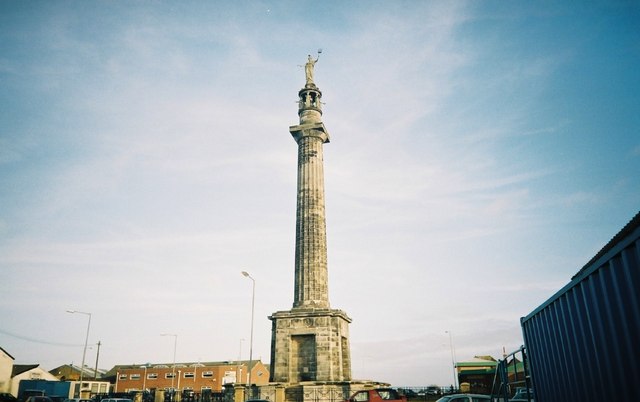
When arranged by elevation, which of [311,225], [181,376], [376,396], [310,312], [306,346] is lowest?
[181,376]

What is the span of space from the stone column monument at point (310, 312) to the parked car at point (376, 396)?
8.37 m

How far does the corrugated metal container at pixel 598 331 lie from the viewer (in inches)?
189

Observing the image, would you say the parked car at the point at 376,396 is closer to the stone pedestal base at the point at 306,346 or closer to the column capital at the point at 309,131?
the stone pedestal base at the point at 306,346

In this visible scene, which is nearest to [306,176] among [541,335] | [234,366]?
[541,335]

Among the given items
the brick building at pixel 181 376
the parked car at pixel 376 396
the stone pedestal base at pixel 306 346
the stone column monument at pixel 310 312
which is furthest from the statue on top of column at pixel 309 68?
the brick building at pixel 181 376

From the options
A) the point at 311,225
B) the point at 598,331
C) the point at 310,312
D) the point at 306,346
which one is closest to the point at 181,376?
the point at 306,346

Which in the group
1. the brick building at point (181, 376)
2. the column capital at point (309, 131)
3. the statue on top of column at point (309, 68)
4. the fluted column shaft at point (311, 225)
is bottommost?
the brick building at point (181, 376)

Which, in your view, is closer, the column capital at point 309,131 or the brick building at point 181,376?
the column capital at point 309,131

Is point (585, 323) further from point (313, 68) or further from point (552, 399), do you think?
point (313, 68)

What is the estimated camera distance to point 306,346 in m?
27.2

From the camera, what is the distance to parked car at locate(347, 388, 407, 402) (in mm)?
17172

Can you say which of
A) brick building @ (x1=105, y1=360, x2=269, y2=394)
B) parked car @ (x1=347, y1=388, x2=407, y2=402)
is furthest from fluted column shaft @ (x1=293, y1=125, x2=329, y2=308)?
brick building @ (x1=105, y1=360, x2=269, y2=394)

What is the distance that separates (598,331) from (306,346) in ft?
77.3

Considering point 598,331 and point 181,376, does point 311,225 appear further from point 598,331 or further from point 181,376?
point 181,376
